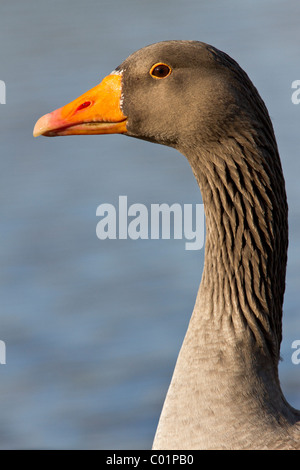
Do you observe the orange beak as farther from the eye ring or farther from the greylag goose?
the eye ring

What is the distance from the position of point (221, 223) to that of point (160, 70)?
2.80 feet

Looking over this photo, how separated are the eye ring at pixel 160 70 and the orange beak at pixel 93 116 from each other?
191 millimetres

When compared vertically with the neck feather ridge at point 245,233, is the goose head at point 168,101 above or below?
above

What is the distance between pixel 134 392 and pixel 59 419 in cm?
60

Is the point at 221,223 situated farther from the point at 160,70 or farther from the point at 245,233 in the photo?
the point at 160,70

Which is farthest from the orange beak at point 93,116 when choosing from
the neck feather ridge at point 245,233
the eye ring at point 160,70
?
the neck feather ridge at point 245,233

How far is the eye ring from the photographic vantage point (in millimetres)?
5320

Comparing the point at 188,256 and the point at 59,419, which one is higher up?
the point at 188,256

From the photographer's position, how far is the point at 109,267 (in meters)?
8.99

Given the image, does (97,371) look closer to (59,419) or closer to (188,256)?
(59,419)

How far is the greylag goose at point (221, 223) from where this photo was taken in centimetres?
511

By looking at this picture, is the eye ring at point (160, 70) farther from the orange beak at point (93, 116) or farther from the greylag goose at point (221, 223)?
the orange beak at point (93, 116)

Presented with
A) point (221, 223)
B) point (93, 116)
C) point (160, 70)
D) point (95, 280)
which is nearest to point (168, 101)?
point (160, 70)
